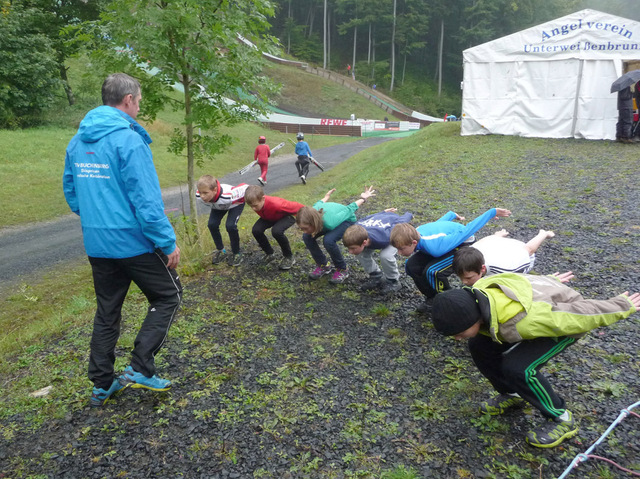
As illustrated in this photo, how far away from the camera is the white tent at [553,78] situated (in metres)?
14.8

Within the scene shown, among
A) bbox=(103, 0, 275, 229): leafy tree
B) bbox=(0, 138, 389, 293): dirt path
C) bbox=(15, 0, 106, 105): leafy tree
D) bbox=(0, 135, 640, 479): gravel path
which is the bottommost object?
bbox=(0, 138, 389, 293): dirt path

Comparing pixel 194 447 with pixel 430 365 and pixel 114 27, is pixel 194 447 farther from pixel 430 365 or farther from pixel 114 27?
pixel 114 27

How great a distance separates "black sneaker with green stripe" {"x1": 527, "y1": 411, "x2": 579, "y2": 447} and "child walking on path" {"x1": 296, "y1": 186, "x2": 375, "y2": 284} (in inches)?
120

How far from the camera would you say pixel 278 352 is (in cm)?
409

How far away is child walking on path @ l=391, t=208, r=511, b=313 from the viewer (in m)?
4.22

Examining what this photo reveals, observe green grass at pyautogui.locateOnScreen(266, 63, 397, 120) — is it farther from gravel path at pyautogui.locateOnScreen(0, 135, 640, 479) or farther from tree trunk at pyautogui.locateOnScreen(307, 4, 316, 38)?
gravel path at pyautogui.locateOnScreen(0, 135, 640, 479)

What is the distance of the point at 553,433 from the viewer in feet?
9.18

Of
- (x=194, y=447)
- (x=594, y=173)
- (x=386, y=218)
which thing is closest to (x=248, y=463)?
(x=194, y=447)

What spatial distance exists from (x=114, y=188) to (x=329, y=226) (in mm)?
2888

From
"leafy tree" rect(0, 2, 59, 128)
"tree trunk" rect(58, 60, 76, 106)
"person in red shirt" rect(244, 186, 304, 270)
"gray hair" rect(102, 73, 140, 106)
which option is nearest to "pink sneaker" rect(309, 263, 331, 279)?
"person in red shirt" rect(244, 186, 304, 270)

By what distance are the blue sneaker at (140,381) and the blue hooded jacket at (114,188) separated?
3.02 feet

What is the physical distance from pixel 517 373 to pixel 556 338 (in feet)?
1.10

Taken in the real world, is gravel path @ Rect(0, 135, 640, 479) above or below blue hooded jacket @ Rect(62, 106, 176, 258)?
below

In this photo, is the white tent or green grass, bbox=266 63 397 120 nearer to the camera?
the white tent
